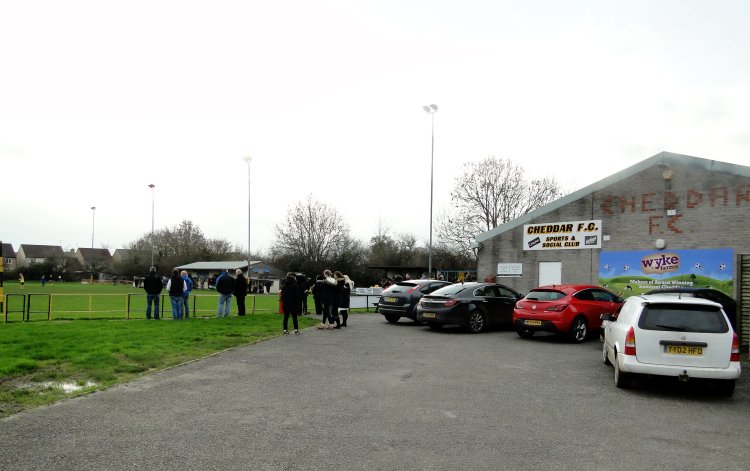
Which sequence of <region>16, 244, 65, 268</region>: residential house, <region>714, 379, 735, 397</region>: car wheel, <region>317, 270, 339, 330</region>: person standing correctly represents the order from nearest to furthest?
<region>714, 379, 735, 397</region>: car wheel < <region>317, 270, 339, 330</region>: person standing < <region>16, 244, 65, 268</region>: residential house

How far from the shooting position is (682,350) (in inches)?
322

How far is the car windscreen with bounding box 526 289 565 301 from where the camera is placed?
1460 cm

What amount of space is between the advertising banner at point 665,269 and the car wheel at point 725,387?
10590 mm

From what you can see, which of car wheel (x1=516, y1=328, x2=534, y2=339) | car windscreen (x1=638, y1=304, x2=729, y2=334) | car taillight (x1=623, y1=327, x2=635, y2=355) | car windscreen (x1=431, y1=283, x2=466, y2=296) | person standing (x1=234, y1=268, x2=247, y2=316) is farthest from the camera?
person standing (x1=234, y1=268, x2=247, y2=316)

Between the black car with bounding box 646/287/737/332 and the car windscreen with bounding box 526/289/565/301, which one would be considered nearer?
the black car with bounding box 646/287/737/332

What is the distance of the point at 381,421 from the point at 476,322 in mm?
10365

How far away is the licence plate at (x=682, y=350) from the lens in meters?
8.12

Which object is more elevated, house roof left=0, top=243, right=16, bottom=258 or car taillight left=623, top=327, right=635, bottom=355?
house roof left=0, top=243, right=16, bottom=258

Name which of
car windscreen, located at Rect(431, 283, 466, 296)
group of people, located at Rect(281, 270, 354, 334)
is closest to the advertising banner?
car windscreen, located at Rect(431, 283, 466, 296)

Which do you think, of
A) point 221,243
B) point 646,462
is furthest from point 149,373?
point 221,243

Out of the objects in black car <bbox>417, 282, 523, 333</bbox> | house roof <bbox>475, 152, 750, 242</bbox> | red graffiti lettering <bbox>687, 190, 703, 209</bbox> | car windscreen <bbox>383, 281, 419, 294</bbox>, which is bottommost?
black car <bbox>417, 282, 523, 333</bbox>

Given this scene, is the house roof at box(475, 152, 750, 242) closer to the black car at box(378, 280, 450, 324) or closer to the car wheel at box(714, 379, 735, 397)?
the black car at box(378, 280, 450, 324)

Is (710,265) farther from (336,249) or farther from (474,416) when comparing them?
(336,249)

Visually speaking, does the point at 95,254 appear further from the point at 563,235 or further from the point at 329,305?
the point at 329,305
